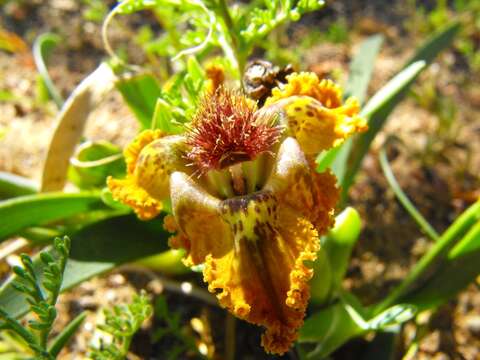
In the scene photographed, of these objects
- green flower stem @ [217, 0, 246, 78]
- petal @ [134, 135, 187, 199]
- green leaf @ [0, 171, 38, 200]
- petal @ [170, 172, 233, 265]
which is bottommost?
green leaf @ [0, 171, 38, 200]

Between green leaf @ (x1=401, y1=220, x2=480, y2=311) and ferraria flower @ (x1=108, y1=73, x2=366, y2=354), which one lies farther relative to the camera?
green leaf @ (x1=401, y1=220, x2=480, y2=311)


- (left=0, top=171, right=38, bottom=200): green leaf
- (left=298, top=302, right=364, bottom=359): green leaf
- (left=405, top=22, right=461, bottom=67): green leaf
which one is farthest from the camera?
(left=405, top=22, right=461, bottom=67): green leaf

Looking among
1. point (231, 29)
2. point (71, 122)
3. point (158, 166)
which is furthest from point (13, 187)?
point (231, 29)

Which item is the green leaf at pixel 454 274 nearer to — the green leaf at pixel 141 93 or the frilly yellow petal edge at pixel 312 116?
the frilly yellow petal edge at pixel 312 116

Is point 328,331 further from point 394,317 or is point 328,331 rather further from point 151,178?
point 151,178

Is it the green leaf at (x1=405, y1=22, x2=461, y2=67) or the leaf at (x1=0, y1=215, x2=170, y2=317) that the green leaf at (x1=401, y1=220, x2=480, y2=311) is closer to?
the green leaf at (x1=405, y1=22, x2=461, y2=67)

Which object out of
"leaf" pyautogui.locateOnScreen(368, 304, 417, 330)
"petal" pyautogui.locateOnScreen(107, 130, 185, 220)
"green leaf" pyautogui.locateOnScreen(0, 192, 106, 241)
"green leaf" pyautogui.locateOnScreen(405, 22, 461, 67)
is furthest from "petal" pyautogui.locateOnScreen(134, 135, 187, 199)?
"green leaf" pyautogui.locateOnScreen(405, 22, 461, 67)

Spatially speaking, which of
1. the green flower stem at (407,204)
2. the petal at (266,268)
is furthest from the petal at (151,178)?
the green flower stem at (407,204)
